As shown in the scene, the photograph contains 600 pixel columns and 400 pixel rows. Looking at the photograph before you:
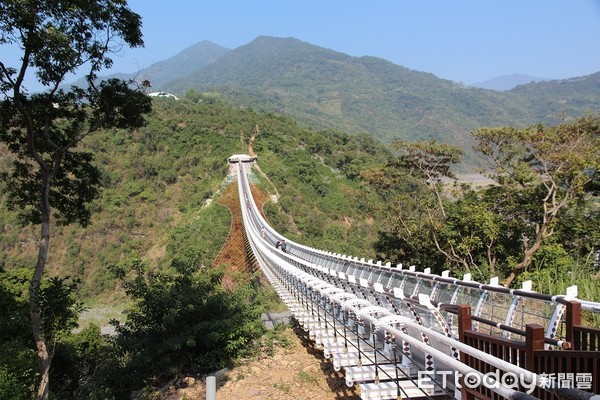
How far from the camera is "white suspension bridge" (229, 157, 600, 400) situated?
2.44 meters

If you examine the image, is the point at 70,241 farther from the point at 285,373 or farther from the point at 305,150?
the point at 285,373

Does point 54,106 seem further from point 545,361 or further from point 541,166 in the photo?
point 541,166

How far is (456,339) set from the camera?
3877 mm

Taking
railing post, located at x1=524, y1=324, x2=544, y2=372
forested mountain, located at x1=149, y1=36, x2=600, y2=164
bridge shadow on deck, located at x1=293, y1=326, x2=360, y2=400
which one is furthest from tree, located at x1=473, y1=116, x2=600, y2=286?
forested mountain, located at x1=149, y1=36, x2=600, y2=164

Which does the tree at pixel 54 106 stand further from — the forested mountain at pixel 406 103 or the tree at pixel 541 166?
the forested mountain at pixel 406 103

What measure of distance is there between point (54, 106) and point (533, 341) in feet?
25.8

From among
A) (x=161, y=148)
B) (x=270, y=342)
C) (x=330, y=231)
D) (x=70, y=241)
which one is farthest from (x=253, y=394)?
(x=161, y=148)

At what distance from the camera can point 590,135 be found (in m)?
11.6

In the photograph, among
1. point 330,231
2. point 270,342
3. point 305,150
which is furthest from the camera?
point 305,150

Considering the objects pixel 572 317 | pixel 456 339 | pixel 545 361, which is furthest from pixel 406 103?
pixel 545 361

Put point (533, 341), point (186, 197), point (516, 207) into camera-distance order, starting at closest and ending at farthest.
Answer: point (533, 341)
point (516, 207)
point (186, 197)

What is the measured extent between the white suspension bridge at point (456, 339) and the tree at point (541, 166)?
254 inches

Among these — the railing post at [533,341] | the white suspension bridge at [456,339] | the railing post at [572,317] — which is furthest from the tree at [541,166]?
the railing post at [533,341]

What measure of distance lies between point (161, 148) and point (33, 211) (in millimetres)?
31616
